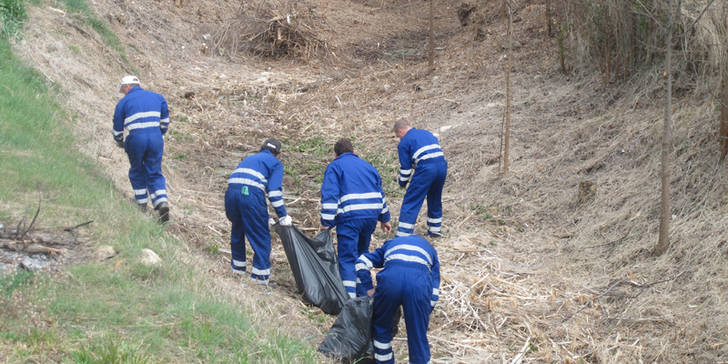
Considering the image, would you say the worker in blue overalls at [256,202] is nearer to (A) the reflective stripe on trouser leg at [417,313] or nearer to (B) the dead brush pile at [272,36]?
(A) the reflective stripe on trouser leg at [417,313]

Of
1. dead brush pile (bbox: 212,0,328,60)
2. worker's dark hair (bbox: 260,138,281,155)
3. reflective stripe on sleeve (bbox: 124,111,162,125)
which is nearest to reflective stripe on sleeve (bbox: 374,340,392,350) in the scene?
worker's dark hair (bbox: 260,138,281,155)

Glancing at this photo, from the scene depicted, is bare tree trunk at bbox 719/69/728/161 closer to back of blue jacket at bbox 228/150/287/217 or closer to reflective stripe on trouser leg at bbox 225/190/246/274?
back of blue jacket at bbox 228/150/287/217

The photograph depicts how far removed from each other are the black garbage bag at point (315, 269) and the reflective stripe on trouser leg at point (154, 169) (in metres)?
2.04

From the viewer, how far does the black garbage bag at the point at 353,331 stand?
18.9ft

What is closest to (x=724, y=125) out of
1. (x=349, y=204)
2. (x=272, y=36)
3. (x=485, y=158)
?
(x=485, y=158)

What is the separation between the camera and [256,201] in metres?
7.24

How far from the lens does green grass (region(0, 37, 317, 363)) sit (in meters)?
4.43

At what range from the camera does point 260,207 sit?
7.27 m

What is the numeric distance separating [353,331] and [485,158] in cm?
675

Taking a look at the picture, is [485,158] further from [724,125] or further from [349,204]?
[349,204]

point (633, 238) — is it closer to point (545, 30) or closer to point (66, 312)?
point (66, 312)

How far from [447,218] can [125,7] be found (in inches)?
542

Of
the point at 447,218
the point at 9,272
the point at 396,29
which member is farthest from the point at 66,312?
the point at 396,29

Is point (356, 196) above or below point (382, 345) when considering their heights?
above
